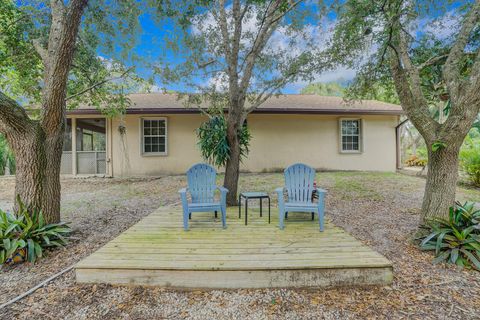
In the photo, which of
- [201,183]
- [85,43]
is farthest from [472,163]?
[85,43]

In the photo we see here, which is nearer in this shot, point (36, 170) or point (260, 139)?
point (36, 170)

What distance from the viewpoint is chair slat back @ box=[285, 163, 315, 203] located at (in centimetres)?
391

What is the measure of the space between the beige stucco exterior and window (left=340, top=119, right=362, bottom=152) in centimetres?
20

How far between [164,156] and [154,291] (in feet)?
26.1

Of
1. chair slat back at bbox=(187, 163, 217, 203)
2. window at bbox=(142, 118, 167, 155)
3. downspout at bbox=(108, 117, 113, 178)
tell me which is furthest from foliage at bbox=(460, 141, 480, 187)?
downspout at bbox=(108, 117, 113, 178)

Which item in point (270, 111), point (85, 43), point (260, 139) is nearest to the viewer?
point (85, 43)

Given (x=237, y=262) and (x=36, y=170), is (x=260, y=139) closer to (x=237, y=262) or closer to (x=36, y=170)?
(x=36, y=170)

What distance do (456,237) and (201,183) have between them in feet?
12.3

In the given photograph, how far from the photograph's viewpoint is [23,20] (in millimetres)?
5410

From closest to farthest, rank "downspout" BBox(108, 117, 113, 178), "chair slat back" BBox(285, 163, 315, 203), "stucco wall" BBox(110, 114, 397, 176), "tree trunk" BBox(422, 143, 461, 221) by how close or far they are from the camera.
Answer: "tree trunk" BBox(422, 143, 461, 221) → "chair slat back" BBox(285, 163, 315, 203) → "downspout" BBox(108, 117, 113, 178) → "stucco wall" BBox(110, 114, 397, 176)

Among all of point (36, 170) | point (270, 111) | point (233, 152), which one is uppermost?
point (270, 111)

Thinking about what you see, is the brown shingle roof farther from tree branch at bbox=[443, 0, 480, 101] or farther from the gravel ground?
the gravel ground

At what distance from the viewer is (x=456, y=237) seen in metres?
3.11

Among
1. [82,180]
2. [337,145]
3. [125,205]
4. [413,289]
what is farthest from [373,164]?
[82,180]
